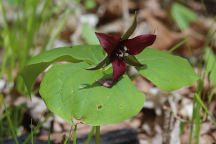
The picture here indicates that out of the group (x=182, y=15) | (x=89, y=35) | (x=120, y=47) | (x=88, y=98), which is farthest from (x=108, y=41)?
(x=182, y=15)

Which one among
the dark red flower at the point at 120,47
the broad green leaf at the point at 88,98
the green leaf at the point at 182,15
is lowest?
the green leaf at the point at 182,15

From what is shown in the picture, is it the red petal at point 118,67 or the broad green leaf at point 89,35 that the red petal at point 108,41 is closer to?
the red petal at point 118,67

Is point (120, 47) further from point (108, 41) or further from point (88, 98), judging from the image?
point (88, 98)

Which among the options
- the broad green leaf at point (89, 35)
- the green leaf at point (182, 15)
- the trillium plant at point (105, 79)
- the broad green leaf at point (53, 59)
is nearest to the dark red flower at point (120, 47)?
the trillium plant at point (105, 79)

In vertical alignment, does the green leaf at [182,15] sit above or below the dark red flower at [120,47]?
below

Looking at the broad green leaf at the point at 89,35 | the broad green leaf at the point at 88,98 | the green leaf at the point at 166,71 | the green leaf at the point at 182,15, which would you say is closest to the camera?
the broad green leaf at the point at 88,98

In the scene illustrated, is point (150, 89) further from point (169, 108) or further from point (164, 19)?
point (164, 19)

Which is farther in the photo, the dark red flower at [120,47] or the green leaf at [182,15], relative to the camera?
the green leaf at [182,15]
